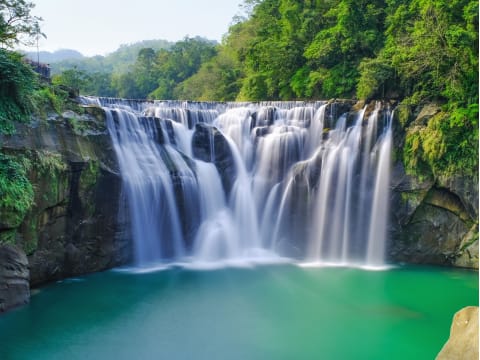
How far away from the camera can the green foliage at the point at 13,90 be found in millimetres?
9464

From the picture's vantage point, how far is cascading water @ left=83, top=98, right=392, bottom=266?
14.1 m

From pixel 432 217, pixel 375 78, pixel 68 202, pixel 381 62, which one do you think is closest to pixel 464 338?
pixel 432 217

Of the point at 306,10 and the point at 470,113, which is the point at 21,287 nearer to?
the point at 470,113

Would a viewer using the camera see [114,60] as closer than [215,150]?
No

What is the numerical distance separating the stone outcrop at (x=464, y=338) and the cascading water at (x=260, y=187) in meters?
8.94

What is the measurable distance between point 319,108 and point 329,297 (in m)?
7.92

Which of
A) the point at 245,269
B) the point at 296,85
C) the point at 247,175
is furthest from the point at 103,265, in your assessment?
the point at 296,85

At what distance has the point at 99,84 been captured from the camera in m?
53.2

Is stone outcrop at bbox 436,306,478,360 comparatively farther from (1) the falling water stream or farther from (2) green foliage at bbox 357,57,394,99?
(2) green foliage at bbox 357,57,394,99

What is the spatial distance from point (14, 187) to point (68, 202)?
2448 millimetres

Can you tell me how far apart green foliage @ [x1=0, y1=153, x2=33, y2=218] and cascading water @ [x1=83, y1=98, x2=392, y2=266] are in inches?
154

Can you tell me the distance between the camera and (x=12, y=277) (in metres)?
9.38

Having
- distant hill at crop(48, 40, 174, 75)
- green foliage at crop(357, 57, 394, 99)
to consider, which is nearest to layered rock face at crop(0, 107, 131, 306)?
green foliage at crop(357, 57, 394, 99)

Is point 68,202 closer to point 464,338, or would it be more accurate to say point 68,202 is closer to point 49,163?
point 49,163
